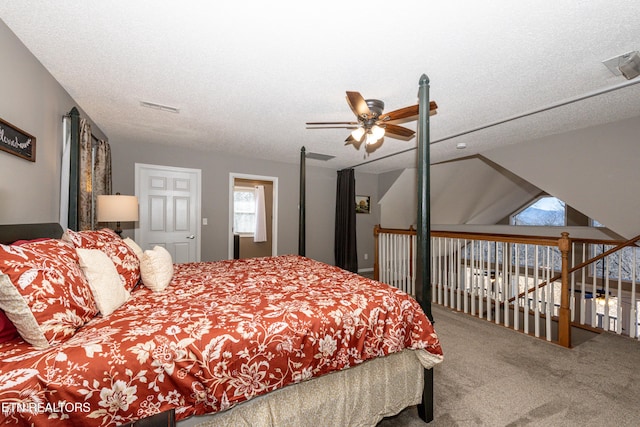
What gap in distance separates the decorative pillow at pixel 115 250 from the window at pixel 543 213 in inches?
355

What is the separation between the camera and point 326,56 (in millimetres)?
1895

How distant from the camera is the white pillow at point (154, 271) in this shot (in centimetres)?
179

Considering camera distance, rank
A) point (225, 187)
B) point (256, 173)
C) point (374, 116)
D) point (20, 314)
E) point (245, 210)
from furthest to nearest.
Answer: point (245, 210)
point (256, 173)
point (225, 187)
point (374, 116)
point (20, 314)

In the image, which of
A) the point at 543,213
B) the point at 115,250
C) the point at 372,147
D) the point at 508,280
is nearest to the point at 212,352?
the point at 115,250

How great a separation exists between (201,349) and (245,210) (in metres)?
5.49

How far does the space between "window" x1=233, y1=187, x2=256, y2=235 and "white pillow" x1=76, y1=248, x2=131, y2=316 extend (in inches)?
192

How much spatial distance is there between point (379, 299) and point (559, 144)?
3.66m

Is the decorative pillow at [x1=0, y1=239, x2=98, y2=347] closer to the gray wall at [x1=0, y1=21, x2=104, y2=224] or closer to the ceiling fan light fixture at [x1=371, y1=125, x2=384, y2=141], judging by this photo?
the gray wall at [x1=0, y1=21, x2=104, y2=224]

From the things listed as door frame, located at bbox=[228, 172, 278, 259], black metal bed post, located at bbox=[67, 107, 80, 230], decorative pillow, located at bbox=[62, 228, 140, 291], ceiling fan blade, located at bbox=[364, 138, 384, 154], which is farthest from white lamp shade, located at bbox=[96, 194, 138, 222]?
ceiling fan blade, located at bbox=[364, 138, 384, 154]

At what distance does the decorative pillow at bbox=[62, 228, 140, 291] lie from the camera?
5.26ft

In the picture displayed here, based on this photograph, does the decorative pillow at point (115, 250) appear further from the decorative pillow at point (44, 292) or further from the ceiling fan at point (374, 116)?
the ceiling fan at point (374, 116)

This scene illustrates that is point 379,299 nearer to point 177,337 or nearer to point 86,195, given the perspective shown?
point 177,337

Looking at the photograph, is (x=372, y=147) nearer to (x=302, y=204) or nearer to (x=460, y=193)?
(x=302, y=204)

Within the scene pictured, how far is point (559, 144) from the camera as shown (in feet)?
11.4
